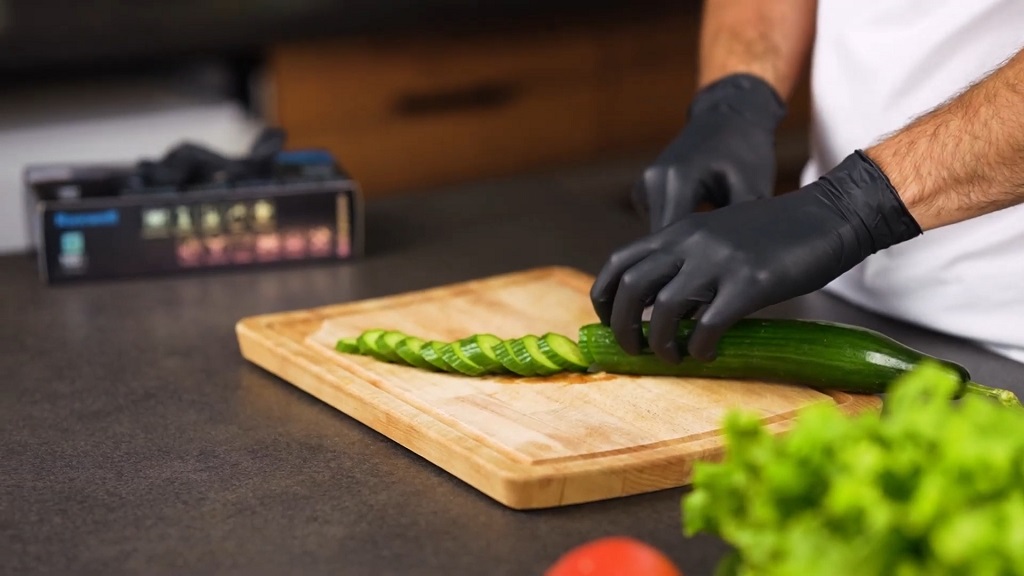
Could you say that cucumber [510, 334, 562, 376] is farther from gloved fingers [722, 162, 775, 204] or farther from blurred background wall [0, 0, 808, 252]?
blurred background wall [0, 0, 808, 252]

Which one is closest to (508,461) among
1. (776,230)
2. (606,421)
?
(606,421)

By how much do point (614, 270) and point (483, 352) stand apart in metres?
0.17

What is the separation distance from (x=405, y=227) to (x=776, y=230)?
3.03ft

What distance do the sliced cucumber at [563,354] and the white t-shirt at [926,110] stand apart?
1.58ft

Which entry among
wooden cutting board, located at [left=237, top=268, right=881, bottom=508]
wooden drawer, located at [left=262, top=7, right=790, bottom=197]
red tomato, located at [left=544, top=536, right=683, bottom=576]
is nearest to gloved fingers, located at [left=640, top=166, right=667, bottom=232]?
wooden cutting board, located at [left=237, top=268, right=881, bottom=508]

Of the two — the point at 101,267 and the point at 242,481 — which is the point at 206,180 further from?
the point at 242,481

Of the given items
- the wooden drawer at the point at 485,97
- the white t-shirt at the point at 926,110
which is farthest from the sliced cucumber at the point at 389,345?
the wooden drawer at the point at 485,97

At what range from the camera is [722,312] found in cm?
137

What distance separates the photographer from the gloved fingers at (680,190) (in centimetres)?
168

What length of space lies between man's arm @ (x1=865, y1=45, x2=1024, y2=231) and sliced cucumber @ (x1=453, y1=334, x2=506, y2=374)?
0.47 metres

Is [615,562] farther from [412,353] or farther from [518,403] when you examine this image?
[412,353]

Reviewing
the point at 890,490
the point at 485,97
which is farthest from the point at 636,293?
the point at 485,97

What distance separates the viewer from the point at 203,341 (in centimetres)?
171

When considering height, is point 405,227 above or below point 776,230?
below
